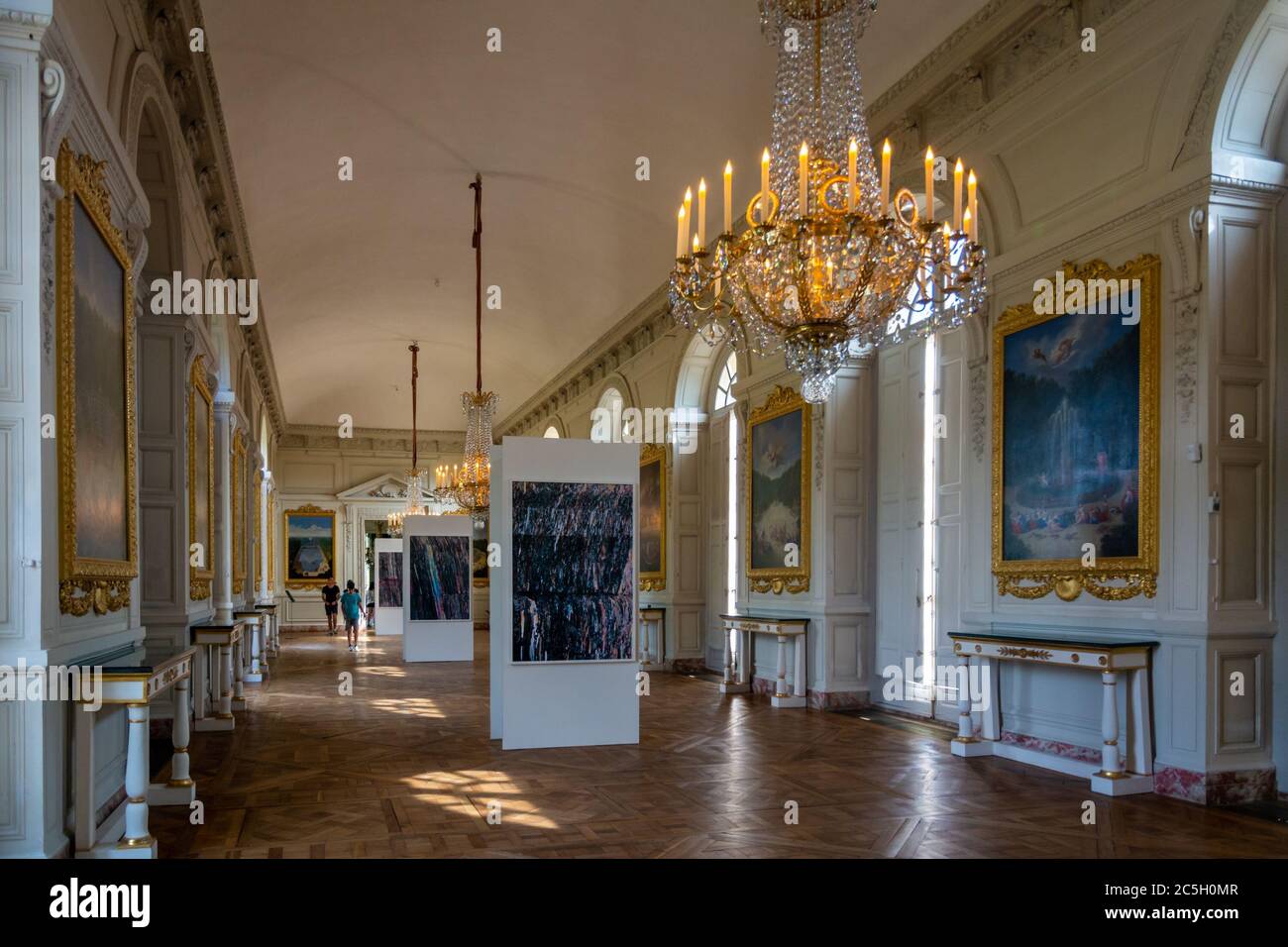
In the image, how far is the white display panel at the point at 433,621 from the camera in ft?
56.0

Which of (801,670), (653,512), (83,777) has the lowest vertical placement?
(801,670)

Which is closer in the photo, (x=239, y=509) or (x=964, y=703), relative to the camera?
(x=964, y=703)

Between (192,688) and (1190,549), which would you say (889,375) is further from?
(192,688)

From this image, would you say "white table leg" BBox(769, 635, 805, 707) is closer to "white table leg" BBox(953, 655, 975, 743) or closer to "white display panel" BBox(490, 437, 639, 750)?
"white display panel" BBox(490, 437, 639, 750)

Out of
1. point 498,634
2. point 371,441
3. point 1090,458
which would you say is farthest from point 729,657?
point 371,441

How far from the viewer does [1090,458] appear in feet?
24.0

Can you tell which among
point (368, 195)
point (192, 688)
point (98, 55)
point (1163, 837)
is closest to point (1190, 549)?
point (1163, 837)

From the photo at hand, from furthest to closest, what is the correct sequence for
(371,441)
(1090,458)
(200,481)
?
(371,441) < (200,481) < (1090,458)

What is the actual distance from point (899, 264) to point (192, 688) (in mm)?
7412

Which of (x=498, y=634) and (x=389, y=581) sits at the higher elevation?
(x=498, y=634)

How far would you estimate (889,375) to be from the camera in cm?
1112

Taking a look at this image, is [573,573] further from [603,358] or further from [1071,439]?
[603,358]

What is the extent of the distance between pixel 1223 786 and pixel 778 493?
21.5 feet

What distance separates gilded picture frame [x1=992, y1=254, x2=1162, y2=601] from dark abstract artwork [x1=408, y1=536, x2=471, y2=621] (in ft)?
35.8
